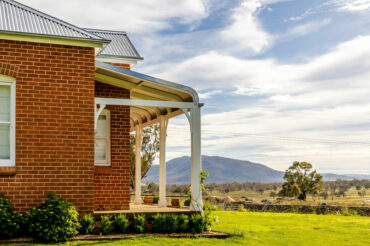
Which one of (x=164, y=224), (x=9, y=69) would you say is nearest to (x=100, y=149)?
(x=164, y=224)

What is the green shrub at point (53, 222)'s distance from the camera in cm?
1050

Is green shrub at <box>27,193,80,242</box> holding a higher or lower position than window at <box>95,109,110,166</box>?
lower

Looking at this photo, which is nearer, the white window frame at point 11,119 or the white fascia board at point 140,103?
the white window frame at point 11,119

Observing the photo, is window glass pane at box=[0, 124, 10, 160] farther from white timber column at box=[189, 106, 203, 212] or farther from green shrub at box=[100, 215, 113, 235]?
white timber column at box=[189, 106, 203, 212]

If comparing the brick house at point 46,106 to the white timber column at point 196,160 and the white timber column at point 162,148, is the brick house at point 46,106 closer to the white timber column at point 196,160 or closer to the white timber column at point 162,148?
the white timber column at point 196,160

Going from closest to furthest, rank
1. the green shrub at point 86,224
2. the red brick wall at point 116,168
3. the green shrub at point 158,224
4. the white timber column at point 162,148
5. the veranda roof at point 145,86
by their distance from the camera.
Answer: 1. the green shrub at point 86,224
2. the green shrub at point 158,224
3. the veranda roof at point 145,86
4. the red brick wall at point 116,168
5. the white timber column at point 162,148

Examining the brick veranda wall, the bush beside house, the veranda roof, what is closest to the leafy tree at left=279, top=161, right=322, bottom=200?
the veranda roof

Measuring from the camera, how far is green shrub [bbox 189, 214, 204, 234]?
12.4m

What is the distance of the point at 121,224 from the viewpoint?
1179 cm

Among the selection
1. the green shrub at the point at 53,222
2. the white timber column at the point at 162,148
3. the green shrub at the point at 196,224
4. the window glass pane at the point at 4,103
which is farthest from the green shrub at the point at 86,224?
the white timber column at the point at 162,148

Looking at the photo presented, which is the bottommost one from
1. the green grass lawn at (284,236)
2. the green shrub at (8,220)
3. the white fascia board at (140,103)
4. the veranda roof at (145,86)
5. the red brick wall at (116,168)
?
the green grass lawn at (284,236)

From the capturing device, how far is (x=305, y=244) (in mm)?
11664

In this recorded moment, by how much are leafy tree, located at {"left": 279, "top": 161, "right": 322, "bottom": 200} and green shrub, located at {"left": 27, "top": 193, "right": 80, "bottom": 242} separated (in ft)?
101

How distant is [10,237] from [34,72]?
380 centimetres
